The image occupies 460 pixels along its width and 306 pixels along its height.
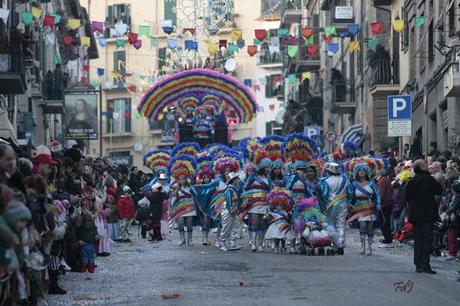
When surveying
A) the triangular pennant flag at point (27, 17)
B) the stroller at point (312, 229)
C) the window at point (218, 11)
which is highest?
the window at point (218, 11)

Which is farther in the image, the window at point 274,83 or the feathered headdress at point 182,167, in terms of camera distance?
the window at point 274,83

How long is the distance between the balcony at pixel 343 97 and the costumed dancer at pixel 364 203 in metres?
28.5

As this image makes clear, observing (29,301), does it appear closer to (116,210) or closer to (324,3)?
(116,210)

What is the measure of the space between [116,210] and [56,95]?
21305mm

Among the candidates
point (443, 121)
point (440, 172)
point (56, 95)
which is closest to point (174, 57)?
point (56, 95)

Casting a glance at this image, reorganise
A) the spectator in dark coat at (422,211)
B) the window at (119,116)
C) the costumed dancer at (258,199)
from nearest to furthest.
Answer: the spectator in dark coat at (422,211)
the costumed dancer at (258,199)
the window at (119,116)

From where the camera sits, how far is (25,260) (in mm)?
13062

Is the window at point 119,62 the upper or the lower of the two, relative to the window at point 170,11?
lower

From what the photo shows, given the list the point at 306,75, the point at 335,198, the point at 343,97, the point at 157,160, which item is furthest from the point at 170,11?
the point at 335,198

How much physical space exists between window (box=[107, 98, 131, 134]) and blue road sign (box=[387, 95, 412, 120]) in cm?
5724

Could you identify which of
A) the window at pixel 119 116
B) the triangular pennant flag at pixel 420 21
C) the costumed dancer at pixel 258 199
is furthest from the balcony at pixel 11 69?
the window at pixel 119 116

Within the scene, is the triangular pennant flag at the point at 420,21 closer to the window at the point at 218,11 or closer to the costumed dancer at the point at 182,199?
the costumed dancer at the point at 182,199

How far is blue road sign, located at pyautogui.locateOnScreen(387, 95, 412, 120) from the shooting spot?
102 ft

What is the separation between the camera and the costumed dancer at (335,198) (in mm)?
25234
